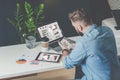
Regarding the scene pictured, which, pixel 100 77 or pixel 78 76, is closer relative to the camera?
pixel 100 77

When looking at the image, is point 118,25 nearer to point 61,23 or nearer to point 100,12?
point 100,12

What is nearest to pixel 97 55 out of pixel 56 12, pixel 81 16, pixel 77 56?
pixel 77 56

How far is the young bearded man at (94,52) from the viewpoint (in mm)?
1899

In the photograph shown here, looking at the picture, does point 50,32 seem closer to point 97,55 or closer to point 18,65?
point 18,65

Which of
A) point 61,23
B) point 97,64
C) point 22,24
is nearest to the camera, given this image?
point 97,64

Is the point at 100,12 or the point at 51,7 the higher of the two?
the point at 51,7

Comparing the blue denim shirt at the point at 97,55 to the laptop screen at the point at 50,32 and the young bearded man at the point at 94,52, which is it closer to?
the young bearded man at the point at 94,52

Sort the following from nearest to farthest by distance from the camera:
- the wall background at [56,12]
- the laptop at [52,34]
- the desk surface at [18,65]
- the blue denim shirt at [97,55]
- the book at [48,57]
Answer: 1. the blue denim shirt at [97,55]
2. the desk surface at [18,65]
3. the book at [48,57]
4. the laptop at [52,34]
5. the wall background at [56,12]

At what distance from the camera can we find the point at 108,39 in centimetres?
194

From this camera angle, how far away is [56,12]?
9.04 feet

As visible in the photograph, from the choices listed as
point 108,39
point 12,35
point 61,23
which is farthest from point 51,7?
point 108,39

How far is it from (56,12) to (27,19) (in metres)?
0.34

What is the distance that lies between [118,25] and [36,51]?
0.98 m

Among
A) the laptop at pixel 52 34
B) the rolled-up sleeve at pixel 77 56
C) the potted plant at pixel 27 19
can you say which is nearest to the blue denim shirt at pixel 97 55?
the rolled-up sleeve at pixel 77 56
